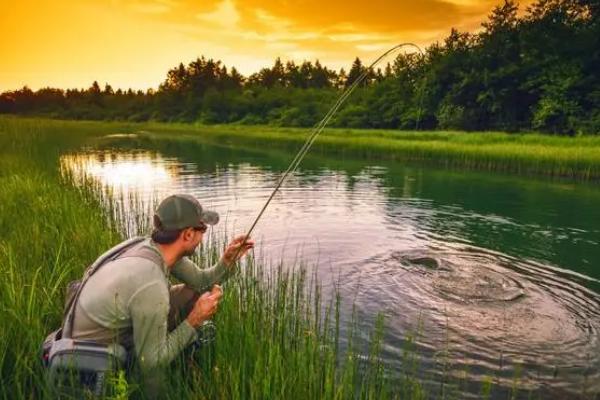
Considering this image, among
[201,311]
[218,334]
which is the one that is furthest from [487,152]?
[201,311]

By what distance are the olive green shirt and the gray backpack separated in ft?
0.23

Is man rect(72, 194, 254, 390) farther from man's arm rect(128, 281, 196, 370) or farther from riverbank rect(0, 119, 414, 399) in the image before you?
riverbank rect(0, 119, 414, 399)

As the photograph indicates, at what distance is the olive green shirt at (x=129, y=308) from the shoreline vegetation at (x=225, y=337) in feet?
0.74

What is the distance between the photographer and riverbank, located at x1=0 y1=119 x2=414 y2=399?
3008 millimetres

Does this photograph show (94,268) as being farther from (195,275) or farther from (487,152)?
(487,152)

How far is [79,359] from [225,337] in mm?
1151

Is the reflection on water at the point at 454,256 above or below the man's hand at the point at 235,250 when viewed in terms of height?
below

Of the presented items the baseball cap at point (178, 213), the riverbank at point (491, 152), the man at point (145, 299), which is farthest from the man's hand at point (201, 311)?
the riverbank at point (491, 152)

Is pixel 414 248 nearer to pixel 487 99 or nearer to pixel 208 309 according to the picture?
pixel 208 309

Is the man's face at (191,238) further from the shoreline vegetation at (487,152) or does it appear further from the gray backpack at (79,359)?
the shoreline vegetation at (487,152)

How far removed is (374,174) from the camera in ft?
78.4

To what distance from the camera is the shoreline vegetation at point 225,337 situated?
3016 millimetres

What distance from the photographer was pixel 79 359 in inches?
110

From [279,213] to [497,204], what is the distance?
8077 mm
